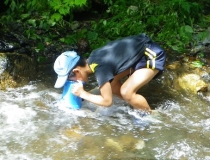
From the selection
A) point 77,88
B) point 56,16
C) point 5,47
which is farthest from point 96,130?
point 56,16

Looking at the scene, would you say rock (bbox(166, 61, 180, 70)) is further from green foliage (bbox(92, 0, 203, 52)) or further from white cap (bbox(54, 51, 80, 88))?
white cap (bbox(54, 51, 80, 88))

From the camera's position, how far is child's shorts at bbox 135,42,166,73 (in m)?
3.84

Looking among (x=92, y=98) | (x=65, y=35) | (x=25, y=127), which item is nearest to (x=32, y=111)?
(x=25, y=127)

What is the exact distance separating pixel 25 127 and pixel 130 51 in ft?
4.14

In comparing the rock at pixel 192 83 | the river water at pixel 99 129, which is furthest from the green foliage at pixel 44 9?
the rock at pixel 192 83

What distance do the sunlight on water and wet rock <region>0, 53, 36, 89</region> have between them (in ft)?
0.47

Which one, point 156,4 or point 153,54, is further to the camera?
point 156,4

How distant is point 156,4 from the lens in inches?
267

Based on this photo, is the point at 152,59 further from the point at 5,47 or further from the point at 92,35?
the point at 92,35

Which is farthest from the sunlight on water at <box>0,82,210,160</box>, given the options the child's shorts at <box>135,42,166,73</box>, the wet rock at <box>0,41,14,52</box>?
the wet rock at <box>0,41,14,52</box>

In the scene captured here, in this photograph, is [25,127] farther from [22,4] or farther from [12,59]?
[22,4]

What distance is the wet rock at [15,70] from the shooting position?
457cm

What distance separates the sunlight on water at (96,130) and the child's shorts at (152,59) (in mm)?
539

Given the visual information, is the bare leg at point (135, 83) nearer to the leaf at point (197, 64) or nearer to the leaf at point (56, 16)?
the leaf at point (197, 64)
